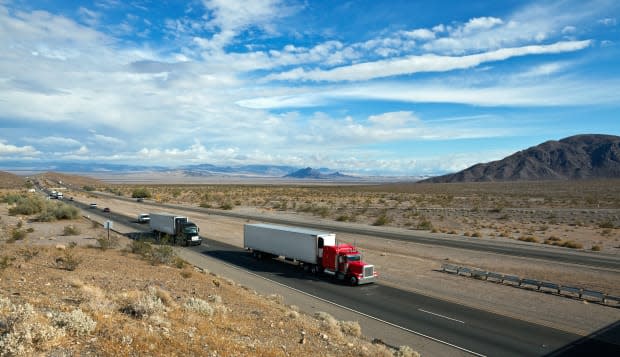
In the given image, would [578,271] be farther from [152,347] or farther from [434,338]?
[152,347]

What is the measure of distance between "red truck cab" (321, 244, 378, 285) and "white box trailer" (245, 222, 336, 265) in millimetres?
875

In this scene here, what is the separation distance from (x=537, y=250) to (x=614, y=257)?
5587 millimetres

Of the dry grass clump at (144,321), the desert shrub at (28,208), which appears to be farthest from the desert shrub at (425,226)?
the desert shrub at (28,208)

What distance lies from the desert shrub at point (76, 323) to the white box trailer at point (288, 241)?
1802 cm

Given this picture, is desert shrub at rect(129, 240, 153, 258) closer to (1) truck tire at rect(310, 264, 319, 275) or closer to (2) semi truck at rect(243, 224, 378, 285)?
(2) semi truck at rect(243, 224, 378, 285)

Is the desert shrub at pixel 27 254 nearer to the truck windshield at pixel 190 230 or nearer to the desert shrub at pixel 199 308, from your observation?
the desert shrub at pixel 199 308

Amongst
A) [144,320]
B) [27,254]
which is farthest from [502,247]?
[27,254]

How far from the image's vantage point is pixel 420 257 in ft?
112

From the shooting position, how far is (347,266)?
25188 millimetres

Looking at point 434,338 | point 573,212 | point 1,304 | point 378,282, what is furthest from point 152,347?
point 573,212

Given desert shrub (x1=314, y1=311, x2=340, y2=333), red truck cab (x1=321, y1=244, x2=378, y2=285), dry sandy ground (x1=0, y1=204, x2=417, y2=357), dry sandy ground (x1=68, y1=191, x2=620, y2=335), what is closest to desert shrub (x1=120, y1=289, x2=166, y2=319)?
dry sandy ground (x1=0, y1=204, x2=417, y2=357)

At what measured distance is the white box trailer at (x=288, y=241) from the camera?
27.4m

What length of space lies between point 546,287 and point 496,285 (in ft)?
8.61

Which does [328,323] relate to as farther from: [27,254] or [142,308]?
[27,254]
